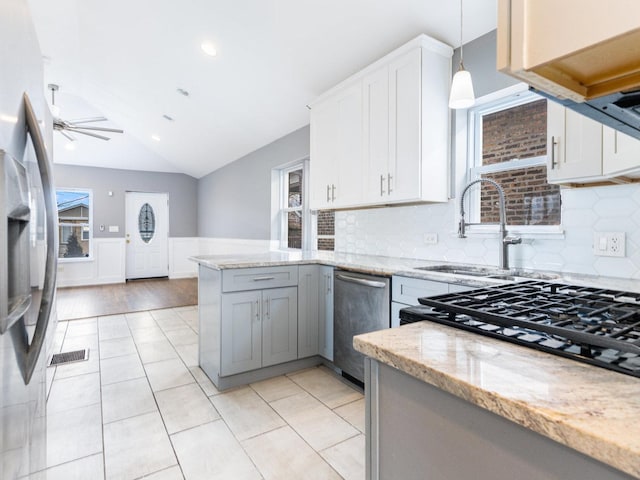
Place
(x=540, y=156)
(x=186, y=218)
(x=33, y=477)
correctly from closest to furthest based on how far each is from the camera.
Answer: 1. (x=33, y=477)
2. (x=540, y=156)
3. (x=186, y=218)

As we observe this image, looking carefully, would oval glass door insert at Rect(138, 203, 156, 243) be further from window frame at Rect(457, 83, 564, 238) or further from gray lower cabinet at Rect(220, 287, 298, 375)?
window frame at Rect(457, 83, 564, 238)

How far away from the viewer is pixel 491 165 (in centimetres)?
245

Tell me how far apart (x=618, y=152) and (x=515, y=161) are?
95 cm

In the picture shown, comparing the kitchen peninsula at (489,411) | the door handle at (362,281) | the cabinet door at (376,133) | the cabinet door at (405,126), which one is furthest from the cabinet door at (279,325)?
the kitchen peninsula at (489,411)

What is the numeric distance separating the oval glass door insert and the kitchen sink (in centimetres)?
748

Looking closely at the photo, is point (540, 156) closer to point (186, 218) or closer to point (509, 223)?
point (509, 223)

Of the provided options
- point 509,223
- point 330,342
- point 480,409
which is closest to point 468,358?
point 480,409

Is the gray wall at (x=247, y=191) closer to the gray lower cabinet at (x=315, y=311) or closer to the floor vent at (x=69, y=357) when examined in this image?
the gray lower cabinet at (x=315, y=311)

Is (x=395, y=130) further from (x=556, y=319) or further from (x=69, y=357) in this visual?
(x=69, y=357)

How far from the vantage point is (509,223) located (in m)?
2.31

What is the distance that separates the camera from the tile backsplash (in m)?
1.74

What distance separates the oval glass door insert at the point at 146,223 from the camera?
801cm

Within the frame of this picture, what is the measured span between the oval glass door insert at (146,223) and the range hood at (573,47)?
344 inches

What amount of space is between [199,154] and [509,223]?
5862 millimetres
